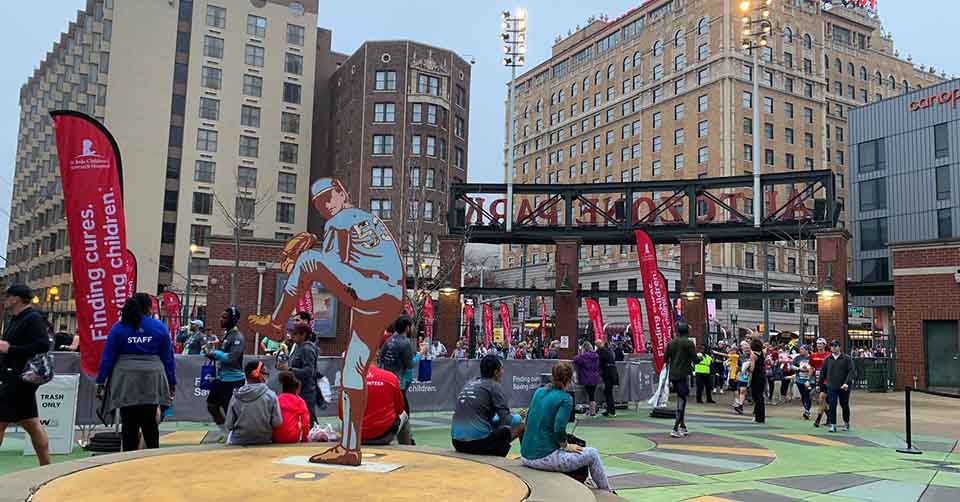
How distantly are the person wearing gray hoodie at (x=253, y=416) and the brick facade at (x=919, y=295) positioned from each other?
2488cm

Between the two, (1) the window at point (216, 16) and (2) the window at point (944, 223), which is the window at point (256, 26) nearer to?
(1) the window at point (216, 16)

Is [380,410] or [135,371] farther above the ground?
[135,371]

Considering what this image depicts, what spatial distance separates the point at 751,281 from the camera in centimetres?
7006

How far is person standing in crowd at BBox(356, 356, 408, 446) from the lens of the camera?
26.5 ft

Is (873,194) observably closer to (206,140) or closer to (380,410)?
(206,140)

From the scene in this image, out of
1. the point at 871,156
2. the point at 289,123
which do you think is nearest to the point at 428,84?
the point at 289,123

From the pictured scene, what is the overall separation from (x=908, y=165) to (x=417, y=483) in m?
62.2

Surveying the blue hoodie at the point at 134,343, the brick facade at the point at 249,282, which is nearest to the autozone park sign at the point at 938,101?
the brick facade at the point at 249,282

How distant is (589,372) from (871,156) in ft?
174

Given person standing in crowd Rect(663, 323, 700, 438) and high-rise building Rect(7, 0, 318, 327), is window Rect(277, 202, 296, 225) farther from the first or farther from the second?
person standing in crowd Rect(663, 323, 700, 438)

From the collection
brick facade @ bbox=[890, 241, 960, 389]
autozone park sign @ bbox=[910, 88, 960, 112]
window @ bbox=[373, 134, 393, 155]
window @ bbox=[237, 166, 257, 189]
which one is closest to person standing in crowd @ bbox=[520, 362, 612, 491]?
brick facade @ bbox=[890, 241, 960, 389]

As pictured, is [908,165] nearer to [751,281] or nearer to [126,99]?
[751,281]

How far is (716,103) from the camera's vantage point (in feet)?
233

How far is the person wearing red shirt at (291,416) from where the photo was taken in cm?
789
